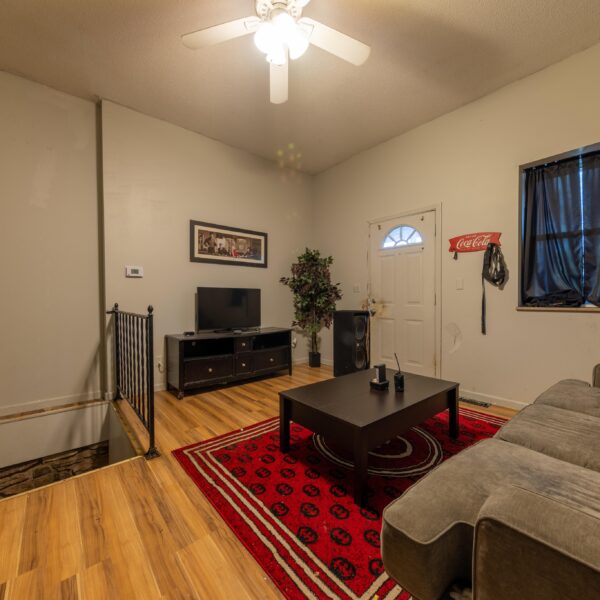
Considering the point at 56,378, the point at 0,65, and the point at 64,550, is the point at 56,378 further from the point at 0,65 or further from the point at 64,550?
the point at 0,65

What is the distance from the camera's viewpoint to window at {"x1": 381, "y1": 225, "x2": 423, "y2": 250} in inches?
144

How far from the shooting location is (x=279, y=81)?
2227mm

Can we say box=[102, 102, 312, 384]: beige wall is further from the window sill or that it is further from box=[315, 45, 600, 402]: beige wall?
the window sill

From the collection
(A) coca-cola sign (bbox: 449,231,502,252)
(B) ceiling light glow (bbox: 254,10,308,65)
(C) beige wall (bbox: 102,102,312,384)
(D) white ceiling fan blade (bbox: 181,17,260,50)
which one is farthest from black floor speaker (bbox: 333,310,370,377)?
(D) white ceiling fan blade (bbox: 181,17,260,50)

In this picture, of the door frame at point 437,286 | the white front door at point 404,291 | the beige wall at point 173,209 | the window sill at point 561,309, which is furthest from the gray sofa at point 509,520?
the beige wall at point 173,209

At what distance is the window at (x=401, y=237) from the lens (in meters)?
3.67

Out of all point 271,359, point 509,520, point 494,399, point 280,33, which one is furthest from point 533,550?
point 271,359

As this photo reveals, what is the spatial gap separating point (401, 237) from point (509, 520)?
353cm

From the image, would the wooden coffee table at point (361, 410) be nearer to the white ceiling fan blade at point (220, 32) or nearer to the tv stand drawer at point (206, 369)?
the tv stand drawer at point (206, 369)

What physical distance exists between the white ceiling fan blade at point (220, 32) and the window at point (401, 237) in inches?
101

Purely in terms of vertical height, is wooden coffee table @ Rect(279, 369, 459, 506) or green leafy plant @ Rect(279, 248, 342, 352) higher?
green leafy plant @ Rect(279, 248, 342, 352)

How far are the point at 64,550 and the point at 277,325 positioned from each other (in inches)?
134

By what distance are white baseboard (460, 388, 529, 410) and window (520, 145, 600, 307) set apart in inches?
36.2

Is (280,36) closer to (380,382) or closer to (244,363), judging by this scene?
(380,382)
